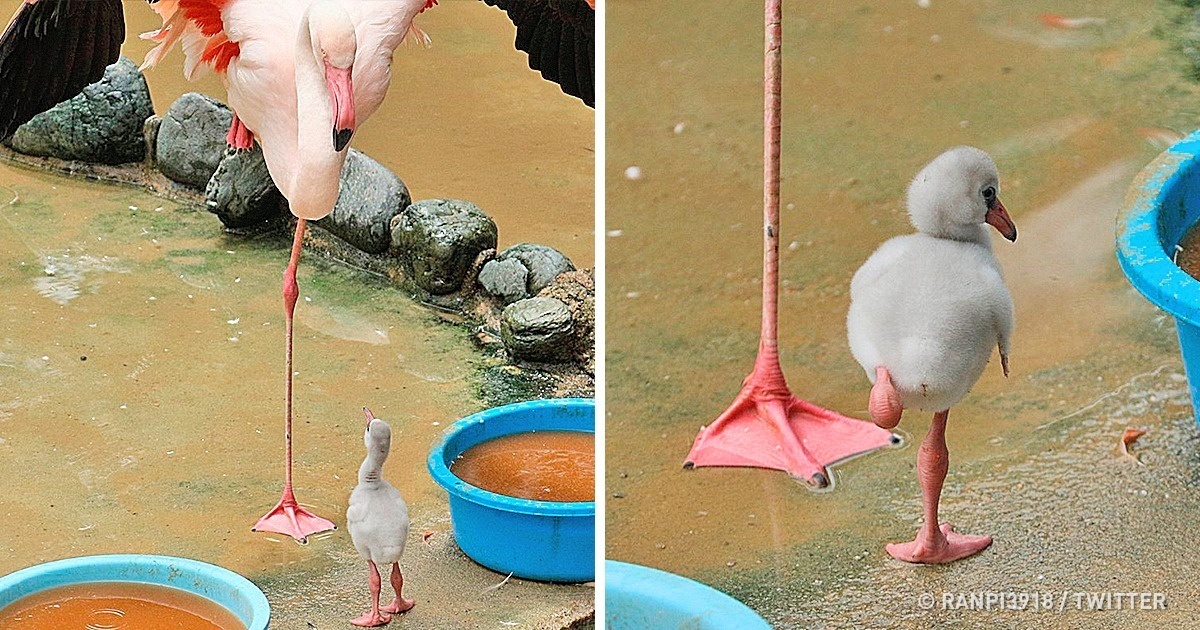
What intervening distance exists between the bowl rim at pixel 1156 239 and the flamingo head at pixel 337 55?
0.86m

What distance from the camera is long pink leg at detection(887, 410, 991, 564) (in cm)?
174

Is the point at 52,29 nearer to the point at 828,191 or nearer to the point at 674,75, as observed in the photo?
the point at 674,75

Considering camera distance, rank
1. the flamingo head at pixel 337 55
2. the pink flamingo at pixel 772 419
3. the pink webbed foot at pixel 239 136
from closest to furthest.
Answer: the flamingo head at pixel 337 55
the pink webbed foot at pixel 239 136
the pink flamingo at pixel 772 419

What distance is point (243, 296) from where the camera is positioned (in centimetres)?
174

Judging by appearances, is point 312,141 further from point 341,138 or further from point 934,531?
point 934,531

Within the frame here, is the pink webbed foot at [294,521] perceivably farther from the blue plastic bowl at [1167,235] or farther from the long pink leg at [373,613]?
the blue plastic bowl at [1167,235]

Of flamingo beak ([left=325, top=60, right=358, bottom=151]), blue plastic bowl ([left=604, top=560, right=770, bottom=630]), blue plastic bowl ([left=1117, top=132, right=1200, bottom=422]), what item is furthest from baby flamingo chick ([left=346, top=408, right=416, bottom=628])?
blue plastic bowl ([left=1117, top=132, right=1200, bottom=422])

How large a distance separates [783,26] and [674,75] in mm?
149

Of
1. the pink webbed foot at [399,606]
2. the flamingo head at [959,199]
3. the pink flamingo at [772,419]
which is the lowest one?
the pink webbed foot at [399,606]

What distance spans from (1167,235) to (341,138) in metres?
0.94

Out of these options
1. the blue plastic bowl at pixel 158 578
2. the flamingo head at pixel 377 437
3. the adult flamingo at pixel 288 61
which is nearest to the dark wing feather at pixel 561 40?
the adult flamingo at pixel 288 61

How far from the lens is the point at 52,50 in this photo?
171 centimetres

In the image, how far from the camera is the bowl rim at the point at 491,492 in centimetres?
173

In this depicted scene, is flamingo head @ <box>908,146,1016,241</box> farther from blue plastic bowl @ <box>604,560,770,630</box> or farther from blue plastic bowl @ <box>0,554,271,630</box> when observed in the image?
blue plastic bowl @ <box>0,554,271,630</box>
